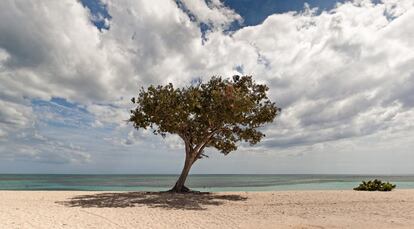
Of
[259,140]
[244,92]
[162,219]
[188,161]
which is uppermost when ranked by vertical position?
[244,92]

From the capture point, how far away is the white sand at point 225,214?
40.6 feet

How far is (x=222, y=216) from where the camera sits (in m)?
14.5

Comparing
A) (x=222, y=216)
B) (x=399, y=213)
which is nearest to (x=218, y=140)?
(x=222, y=216)

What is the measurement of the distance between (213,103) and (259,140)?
559cm

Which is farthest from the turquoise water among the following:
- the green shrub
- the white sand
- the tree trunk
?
the white sand

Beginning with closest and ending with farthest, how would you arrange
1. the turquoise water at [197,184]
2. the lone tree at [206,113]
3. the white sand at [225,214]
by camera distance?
1. the white sand at [225,214]
2. the lone tree at [206,113]
3. the turquoise water at [197,184]

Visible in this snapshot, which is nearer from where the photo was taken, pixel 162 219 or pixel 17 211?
pixel 162 219

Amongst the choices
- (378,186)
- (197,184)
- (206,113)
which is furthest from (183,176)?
(197,184)

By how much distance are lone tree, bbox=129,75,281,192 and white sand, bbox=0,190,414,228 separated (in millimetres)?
5732

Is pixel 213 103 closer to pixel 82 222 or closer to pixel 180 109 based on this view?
pixel 180 109

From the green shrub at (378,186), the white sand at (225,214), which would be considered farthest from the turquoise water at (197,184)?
the white sand at (225,214)

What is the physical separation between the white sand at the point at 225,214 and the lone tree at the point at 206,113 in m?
5.73

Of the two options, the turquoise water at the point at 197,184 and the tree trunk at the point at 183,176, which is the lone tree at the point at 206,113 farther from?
the turquoise water at the point at 197,184

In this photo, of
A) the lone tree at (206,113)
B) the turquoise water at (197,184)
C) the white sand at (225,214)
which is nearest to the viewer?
the white sand at (225,214)
